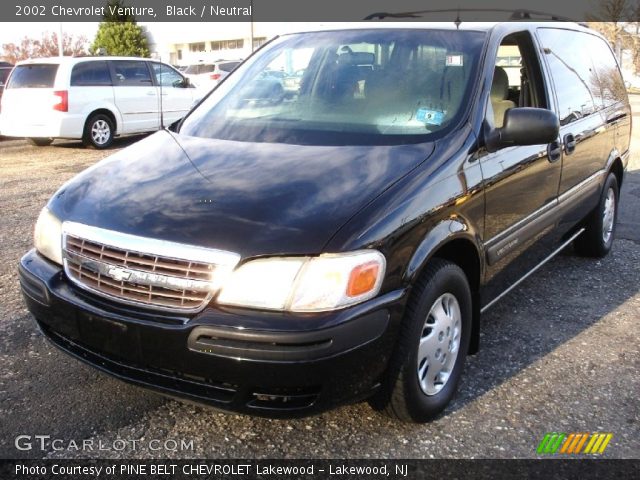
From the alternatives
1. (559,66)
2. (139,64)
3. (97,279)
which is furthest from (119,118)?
(97,279)

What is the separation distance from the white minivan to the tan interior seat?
306 inches

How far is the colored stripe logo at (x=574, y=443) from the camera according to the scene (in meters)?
2.81

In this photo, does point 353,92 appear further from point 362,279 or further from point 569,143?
point 569,143

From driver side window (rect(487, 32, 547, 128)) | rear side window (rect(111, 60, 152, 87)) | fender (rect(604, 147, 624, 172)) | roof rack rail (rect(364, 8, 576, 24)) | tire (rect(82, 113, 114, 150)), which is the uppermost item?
roof rack rail (rect(364, 8, 576, 24))

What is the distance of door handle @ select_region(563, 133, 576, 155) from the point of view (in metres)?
4.13

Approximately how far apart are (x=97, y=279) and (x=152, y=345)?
1.24ft

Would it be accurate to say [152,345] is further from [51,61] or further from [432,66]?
[51,61]

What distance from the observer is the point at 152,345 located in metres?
2.44

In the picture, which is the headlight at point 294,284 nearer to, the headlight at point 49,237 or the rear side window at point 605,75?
the headlight at point 49,237

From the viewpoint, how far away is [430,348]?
113 inches

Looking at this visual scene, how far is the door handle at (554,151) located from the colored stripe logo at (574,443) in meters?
1.67

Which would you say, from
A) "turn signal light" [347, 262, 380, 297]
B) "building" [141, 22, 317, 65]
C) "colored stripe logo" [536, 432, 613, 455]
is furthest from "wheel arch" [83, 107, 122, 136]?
"building" [141, 22, 317, 65]

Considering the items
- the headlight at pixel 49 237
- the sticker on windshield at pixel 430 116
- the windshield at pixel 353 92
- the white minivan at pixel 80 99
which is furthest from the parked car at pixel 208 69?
the headlight at pixel 49 237

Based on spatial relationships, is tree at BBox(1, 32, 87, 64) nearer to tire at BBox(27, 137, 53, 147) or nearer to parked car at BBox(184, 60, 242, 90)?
parked car at BBox(184, 60, 242, 90)
